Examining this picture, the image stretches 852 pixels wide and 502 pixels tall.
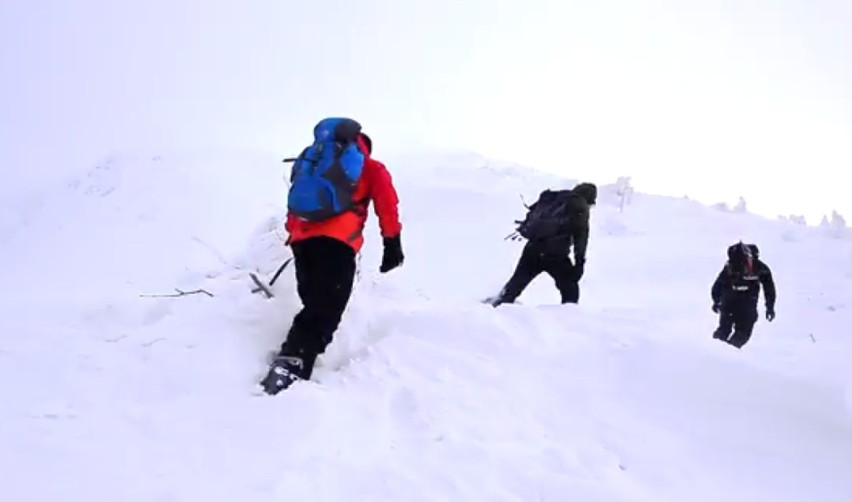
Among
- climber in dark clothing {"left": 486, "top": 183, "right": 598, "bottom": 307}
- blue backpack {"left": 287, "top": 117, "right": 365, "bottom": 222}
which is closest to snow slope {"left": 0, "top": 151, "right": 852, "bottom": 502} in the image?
blue backpack {"left": 287, "top": 117, "right": 365, "bottom": 222}

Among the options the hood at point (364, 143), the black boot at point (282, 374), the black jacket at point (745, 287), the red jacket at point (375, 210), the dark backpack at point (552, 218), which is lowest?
the black jacket at point (745, 287)

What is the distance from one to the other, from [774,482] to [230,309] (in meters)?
3.20

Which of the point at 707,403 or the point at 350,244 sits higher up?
the point at 350,244

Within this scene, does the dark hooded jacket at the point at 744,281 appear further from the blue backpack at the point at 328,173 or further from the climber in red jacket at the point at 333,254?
the blue backpack at the point at 328,173

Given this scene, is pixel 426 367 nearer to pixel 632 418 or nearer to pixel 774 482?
pixel 632 418

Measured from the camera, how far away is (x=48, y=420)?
9.49 feet

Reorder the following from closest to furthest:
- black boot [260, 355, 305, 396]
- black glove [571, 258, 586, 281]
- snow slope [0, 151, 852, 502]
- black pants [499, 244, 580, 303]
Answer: snow slope [0, 151, 852, 502] → black boot [260, 355, 305, 396] → black glove [571, 258, 586, 281] → black pants [499, 244, 580, 303]

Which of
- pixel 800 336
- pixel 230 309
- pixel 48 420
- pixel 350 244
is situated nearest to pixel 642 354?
pixel 350 244

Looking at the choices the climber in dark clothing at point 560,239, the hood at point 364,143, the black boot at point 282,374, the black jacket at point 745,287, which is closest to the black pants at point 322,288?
the black boot at point 282,374

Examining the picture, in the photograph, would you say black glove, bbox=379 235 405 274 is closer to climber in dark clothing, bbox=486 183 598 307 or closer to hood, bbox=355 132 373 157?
hood, bbox=355 132 373 157

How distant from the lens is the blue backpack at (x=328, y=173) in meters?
3.84

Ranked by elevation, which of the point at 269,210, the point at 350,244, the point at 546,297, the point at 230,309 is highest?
the point at 350,244

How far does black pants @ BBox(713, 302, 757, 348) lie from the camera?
25.3ft

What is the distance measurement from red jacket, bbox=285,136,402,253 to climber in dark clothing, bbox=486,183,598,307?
2889 millimetres
